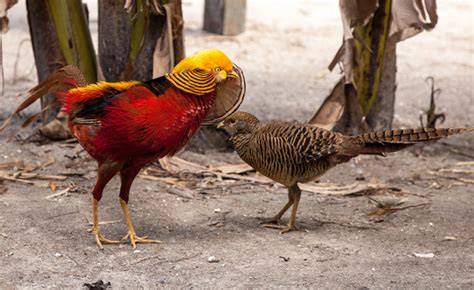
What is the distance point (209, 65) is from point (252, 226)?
→ 0.98m

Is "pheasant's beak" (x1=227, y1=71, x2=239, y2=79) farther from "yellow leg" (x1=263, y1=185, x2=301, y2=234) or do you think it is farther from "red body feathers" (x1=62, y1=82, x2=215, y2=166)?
"yellow leg" (x1=263, y1=185, x2=301, y2=234)

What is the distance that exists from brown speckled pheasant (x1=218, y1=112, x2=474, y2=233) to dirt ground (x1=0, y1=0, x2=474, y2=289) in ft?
1.11

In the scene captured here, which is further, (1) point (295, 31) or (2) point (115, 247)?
(1) point (295, 31)

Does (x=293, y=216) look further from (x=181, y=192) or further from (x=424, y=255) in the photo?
(x=181, y=192)

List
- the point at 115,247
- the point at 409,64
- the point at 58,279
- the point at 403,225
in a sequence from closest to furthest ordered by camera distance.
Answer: the point at 58,279 → the point at 115,247 → the point at 403,225 → the point at 409,64

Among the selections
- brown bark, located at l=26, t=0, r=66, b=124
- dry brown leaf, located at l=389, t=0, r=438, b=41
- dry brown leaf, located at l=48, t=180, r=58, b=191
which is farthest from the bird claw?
brown bark, located at l=26, t=0, r=66, b=124

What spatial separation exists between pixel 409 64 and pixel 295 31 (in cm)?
178

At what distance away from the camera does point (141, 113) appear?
358 cm

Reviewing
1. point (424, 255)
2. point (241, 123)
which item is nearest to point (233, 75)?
point (241, 123)

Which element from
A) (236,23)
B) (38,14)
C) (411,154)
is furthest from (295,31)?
(38,14)

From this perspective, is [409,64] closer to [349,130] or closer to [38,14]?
[349,130]

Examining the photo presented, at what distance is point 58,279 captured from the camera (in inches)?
132

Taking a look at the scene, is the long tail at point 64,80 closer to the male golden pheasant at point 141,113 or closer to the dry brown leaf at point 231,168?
the male golden pheasant at point 141,113

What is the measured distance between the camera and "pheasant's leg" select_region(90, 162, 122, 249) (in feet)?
12.0
